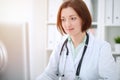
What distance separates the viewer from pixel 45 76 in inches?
48.2

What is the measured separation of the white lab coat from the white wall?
0.68 meters

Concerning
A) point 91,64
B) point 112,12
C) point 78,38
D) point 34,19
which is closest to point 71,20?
point 78,38

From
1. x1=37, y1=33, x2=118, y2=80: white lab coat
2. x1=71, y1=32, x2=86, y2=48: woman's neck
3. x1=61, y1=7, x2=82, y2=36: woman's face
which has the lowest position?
x1=37, y1=33, x2=118, y2=80: white lab coat

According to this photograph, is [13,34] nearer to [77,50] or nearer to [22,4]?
[77,50]

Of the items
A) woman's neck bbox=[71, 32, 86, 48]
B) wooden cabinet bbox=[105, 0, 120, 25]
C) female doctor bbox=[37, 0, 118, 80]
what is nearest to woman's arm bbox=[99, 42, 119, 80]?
female doctor bbox=[37, 0, 118, 80]

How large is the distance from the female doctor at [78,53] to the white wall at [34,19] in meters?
0.66

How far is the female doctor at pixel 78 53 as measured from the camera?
1.14 metres

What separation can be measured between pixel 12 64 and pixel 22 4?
48.4 inches

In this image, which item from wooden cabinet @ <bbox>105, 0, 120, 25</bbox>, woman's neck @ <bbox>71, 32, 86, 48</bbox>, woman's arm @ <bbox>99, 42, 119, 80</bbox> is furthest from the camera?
wooden cabinet @ <bbox>105, 0, 120, 25</bbox>

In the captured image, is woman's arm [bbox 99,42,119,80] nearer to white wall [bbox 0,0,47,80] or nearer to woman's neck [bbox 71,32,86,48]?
woman's neck [bbox 71,32,86,48]

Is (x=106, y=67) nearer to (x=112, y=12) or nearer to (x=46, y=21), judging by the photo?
(x=112, y=12)

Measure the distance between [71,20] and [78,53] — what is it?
0.65 ft

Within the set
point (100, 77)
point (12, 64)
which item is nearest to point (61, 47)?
point (100, 77)

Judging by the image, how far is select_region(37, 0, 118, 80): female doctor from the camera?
→ 1137mm
